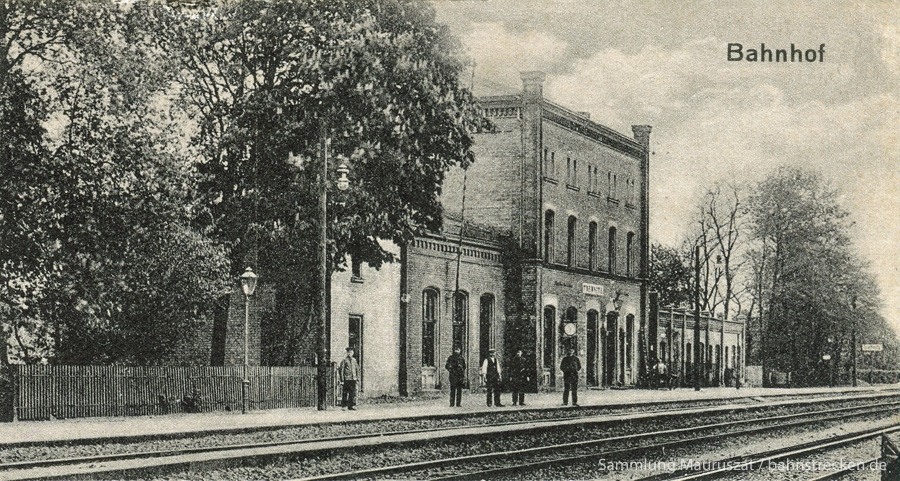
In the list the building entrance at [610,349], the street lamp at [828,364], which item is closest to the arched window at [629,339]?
the building entrance at [610,349]

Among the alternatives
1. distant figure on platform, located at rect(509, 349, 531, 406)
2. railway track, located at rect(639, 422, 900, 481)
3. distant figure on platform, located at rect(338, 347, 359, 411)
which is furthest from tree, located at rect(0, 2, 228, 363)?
railway track, located at rect(639, 422, 900, 481)

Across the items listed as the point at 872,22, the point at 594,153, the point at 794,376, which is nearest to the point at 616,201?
the point at 594,153

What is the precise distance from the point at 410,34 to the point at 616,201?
21103 millimetres

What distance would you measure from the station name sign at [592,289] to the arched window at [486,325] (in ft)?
19.4

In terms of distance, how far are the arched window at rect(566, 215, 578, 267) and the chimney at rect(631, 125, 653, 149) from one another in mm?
6339

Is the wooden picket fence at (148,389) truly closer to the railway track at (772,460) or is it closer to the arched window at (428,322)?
the arched window at (428,322)

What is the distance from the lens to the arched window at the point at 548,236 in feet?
121

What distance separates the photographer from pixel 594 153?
39.9m

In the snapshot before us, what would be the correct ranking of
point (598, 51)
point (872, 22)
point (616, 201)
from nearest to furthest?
point (872, 22), point (598, 51), point (616, 201)

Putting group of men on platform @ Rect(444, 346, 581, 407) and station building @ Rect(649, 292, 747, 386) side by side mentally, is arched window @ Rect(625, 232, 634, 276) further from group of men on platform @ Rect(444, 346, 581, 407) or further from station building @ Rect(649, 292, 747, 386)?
group of men on platform @ Rect(444, 346, 581, 407)

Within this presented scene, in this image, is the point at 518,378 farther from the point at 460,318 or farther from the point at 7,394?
the point at 7,394

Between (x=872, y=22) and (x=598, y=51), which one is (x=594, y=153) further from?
(x=872, y=22)

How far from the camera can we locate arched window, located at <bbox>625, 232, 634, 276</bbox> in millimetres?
43469

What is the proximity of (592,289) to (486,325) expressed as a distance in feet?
23.7
